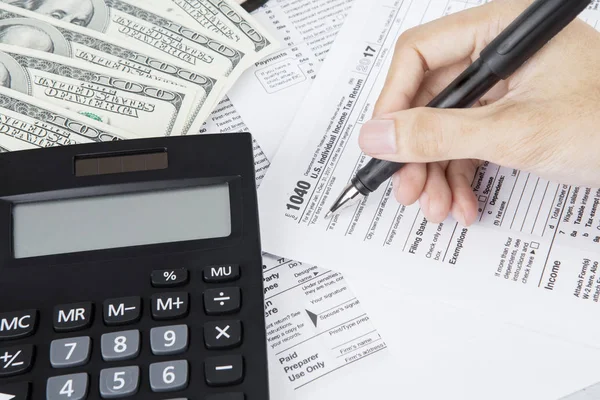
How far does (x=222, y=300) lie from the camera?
39 cm

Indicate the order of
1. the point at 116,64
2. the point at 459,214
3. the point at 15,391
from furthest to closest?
the point at 116,64 → the point at 459,214 → the point at 15,391

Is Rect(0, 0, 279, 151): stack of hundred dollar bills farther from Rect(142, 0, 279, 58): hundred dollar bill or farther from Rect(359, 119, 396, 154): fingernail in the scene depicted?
Rect(359, 119, 396, 154): fingernail

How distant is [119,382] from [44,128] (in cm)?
25

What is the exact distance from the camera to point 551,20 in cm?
40

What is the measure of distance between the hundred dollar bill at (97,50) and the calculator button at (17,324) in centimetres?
22

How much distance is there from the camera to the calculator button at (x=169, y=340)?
1.21 feet

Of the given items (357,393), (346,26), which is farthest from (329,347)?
(346,26)

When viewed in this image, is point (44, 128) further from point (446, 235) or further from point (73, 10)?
point (446, 235)

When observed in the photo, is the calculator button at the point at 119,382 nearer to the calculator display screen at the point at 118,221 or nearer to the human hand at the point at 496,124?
the calculator display screen at the point at 118,221

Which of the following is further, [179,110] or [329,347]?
[179,110]

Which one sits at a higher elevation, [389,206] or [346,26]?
[346,26]

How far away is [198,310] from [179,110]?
210 millimetres

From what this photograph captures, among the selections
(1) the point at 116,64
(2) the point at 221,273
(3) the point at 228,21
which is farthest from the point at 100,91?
(2) the point at 221,273

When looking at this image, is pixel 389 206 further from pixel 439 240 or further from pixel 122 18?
pixel 122 18
